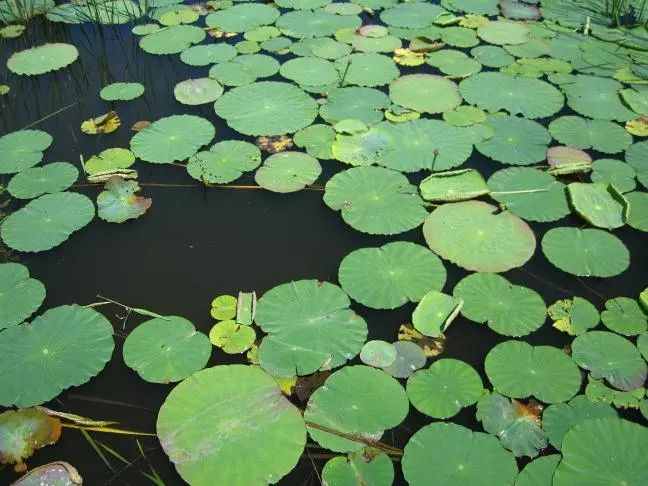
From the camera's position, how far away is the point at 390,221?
3.61 meters

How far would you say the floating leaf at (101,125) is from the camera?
442cm

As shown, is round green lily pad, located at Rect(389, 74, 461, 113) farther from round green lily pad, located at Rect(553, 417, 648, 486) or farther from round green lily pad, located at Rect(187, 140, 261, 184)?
round green lily pad, located at Rect(553, 417, 648, 486)

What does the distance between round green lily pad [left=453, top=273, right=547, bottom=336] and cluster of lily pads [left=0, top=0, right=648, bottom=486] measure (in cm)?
1

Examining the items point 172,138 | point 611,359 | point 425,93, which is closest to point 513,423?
point 611,359

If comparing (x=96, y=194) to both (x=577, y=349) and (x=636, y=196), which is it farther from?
(x=636, y=196)

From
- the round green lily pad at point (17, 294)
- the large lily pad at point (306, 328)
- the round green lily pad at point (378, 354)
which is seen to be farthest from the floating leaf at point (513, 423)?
the round green lily pad at point (17, 294)

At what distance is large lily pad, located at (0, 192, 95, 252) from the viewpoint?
351cm

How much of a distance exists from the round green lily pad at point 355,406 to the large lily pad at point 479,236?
94 cm

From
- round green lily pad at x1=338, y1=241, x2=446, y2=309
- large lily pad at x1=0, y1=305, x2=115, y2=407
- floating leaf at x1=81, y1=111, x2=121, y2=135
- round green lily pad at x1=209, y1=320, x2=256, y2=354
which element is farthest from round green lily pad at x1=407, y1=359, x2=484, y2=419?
floating leaf at x1=81, y1=111, x2=121, y2=135

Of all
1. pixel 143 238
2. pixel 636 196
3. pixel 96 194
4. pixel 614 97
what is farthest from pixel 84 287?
pixel 614 97

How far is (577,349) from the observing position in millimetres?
2936

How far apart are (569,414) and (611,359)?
41 cm

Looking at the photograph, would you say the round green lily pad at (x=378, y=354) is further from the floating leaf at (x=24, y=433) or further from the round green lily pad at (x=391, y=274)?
the floating leaf at (x=24, y=433)

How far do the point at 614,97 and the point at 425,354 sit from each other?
9.71ft
